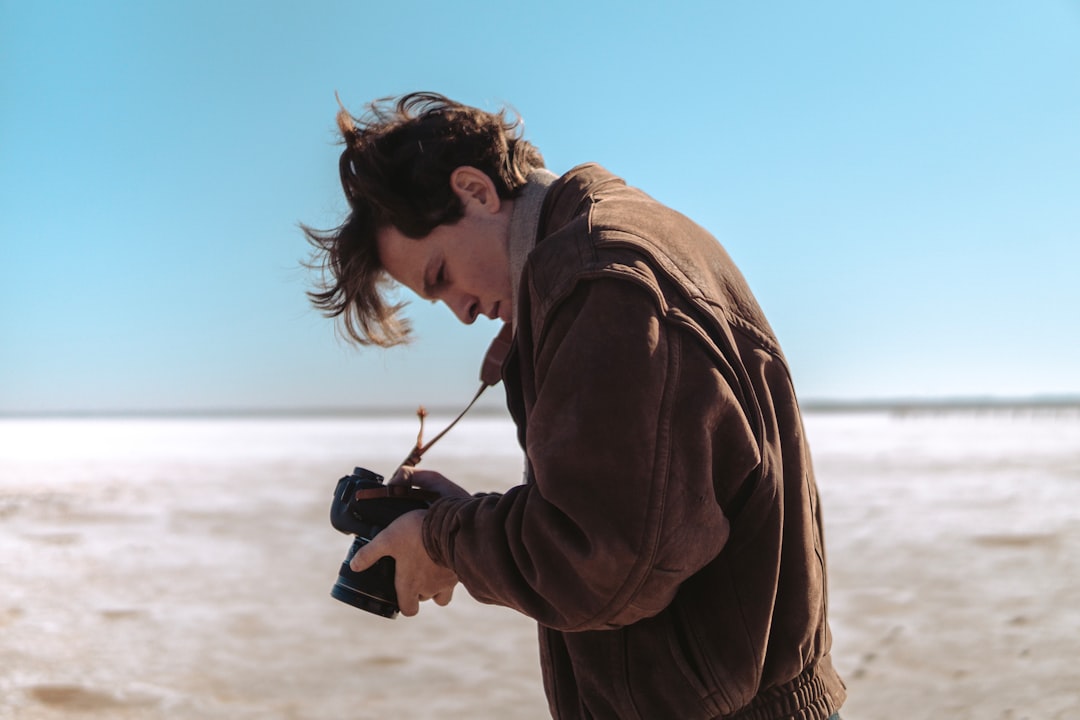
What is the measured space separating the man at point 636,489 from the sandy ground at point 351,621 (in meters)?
3.27

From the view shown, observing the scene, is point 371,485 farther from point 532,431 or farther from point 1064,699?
point 1064,699

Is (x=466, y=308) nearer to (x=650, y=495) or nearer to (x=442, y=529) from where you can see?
(x=442, y=529)

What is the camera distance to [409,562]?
1588 mm

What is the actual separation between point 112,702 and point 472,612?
2300 mm

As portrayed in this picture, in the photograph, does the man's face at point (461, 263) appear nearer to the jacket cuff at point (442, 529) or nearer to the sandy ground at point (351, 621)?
the jacket cuff at point (442, 529)

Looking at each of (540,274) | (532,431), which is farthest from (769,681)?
(540,274)

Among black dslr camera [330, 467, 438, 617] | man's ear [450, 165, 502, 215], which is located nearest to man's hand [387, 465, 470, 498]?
black dslr camera [330, 467, 438, 617]

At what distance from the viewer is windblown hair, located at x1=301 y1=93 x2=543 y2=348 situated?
179 cm

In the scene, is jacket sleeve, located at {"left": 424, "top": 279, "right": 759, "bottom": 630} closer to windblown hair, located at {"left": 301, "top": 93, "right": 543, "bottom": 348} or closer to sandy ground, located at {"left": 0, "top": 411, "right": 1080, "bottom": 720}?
windblown hair, located at {"left": 301, "top": 93, "right": 543, "bottom": 348}

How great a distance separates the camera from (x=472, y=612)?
20.5ft

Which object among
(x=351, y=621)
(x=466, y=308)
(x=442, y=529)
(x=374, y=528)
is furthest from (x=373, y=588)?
(x=351, y=621)

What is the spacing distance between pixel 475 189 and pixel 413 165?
13cm

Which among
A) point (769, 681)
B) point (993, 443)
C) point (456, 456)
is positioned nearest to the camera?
point (769, 681)

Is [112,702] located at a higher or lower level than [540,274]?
lower
